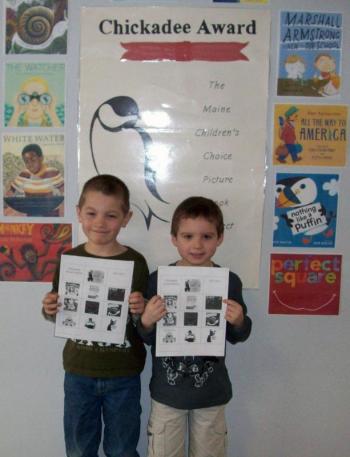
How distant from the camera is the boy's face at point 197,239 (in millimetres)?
1385

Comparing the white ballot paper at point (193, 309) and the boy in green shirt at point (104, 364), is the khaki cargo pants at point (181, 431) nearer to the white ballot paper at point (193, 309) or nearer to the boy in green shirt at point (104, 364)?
the boy in green shirt at point (104, 364)

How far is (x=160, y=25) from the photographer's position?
1.63 meters

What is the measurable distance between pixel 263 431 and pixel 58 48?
184 centimetres

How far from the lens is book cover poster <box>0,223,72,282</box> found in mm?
1698

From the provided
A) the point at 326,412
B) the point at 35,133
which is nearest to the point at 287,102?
the point at 35,133

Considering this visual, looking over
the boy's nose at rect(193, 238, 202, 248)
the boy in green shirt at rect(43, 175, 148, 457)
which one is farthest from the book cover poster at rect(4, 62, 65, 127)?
the boy's nose at rect(193, 238, 202, 248)

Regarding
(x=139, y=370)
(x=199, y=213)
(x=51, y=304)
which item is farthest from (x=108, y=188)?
(x=139, y=370)

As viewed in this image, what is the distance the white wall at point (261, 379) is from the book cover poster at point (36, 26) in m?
0.98

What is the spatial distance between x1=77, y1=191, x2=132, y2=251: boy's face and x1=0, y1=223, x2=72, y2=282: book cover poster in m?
0.30

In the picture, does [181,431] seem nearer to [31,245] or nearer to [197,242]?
[197,242]

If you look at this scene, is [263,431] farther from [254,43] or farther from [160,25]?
[160,25]

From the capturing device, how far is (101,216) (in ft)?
4.64

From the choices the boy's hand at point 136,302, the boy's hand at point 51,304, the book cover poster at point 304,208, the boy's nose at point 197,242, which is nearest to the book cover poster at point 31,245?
the boy's hand at point 51,304

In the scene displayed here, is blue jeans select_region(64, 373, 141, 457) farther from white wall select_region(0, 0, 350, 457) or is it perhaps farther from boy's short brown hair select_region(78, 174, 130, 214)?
boy's short brown hair select_region(78, 174, 130, 214)
